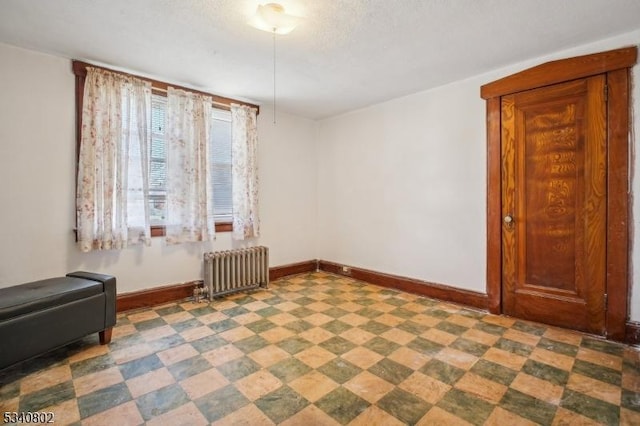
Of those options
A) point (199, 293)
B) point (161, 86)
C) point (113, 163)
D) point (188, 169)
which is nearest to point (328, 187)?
point (188, 169)

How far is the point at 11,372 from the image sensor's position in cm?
209

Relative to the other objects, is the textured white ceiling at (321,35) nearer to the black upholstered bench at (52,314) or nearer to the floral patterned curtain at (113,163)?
the floral patterned curtain at (113,163)

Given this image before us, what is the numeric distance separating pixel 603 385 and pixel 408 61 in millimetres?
2876

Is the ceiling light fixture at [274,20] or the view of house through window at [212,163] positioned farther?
the view of house through window at [212,163]

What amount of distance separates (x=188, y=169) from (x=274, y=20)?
2.01 metres

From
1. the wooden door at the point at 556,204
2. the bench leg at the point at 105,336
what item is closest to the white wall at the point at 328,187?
the wooden door at the point at 556,204

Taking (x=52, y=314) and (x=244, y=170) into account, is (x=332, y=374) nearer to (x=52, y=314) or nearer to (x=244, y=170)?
(x=52, y=314)

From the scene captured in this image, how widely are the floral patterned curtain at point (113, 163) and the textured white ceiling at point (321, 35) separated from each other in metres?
0.27

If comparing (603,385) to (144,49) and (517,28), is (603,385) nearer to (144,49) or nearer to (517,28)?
(517,28)

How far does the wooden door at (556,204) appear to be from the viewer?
2.62 metres

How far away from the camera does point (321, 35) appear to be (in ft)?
8.16

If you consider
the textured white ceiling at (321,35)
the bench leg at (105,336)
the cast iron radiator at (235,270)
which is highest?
the textured white ceiling at (321,35)

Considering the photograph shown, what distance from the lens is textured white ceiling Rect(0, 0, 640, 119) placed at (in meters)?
2.13

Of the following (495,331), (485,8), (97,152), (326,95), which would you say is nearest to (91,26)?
(97,152)
